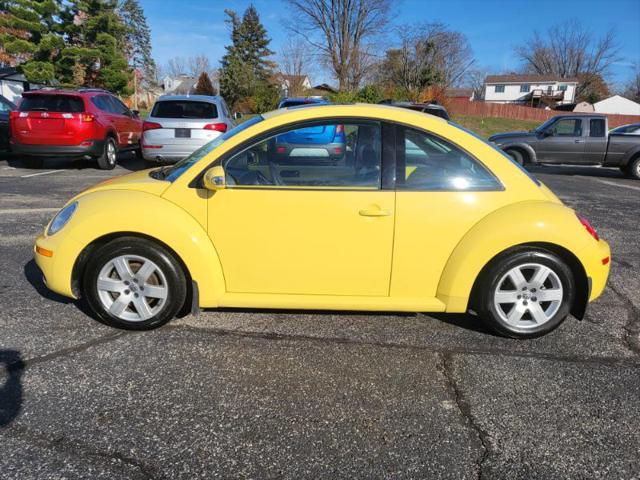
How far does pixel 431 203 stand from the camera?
10.2ft

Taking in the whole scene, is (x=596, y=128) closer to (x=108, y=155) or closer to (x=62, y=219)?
(x=108, y=155)

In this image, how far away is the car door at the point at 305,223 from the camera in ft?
10.2

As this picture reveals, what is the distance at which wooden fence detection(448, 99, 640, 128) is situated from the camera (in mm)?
42969

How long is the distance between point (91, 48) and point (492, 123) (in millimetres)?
31746

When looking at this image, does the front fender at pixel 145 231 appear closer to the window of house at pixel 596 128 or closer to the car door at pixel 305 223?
the car door at pixel 305 223

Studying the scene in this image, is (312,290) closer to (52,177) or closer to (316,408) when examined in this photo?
(316,408)

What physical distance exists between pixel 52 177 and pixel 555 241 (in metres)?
9.84

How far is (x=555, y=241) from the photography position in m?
3.12

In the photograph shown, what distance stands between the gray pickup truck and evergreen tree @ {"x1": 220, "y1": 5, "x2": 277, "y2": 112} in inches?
1178

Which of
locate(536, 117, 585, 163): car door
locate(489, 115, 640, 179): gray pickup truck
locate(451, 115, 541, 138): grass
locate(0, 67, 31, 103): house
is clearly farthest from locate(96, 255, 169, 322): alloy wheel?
locate(451, 115, 541, 138): grass

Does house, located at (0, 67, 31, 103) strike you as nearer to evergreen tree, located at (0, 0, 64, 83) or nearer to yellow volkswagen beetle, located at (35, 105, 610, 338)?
evergreen tree, located at (0, 0, 64, 83)

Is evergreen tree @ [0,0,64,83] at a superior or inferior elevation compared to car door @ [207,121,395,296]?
superior

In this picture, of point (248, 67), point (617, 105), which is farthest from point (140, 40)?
point (617, 105)

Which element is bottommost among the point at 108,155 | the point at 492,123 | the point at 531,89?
the point at 108,155
